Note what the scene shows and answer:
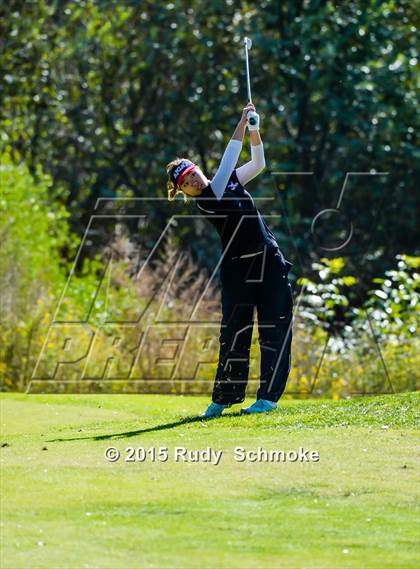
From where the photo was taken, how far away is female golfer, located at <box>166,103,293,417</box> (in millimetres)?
8523

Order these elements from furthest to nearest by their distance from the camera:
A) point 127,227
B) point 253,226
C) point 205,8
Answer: point 205,8 → point 127,227 → point 253,226

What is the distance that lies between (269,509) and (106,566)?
1139 millimetres

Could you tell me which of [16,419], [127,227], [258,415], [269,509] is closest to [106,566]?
[269,509]

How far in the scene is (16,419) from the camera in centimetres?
969

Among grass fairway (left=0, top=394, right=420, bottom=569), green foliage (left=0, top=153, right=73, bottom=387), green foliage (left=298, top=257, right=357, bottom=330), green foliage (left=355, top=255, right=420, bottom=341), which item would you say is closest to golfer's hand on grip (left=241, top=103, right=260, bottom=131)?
grass fairway (left=0, top=394, right=420, bottom=569)

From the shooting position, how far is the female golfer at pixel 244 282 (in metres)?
8.52

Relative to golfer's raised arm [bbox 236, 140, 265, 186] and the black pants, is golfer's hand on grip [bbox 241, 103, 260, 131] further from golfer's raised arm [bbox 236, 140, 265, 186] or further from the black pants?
the black pants

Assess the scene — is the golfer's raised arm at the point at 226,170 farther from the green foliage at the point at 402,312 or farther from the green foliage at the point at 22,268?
the green foliage at the point at 22,268

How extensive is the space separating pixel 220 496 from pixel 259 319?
256 centimetres

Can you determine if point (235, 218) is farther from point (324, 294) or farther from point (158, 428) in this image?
point (324, 294)

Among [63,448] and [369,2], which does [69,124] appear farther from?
[63,448]

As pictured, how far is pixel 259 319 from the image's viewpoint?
29.7ft

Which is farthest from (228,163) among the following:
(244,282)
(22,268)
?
(22,268)

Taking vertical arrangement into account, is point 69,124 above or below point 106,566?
below
